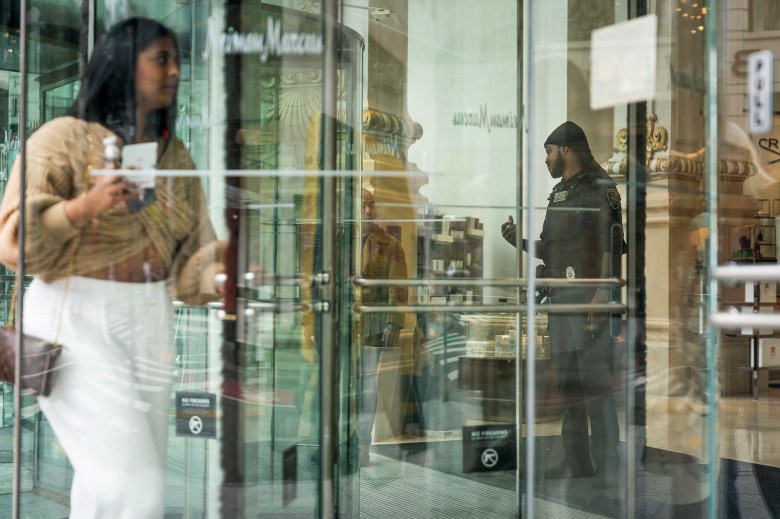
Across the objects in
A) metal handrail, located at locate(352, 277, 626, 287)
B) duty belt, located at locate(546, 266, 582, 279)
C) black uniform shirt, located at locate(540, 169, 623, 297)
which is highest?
black uniform shirt, located at locate(540, 169, 623, 297)

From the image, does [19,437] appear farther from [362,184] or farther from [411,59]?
[411,59]

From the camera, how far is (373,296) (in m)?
3.32

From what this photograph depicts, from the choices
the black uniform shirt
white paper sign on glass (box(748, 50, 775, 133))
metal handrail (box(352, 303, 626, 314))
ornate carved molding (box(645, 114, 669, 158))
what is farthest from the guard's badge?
white paper sign on glass (box(748, 50, 775, 133))

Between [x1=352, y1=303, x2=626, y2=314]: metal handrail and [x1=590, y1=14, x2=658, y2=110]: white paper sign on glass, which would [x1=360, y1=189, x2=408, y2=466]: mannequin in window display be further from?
[x1=590, y1=14, x2=658, y2=110]: white paper sign on glass

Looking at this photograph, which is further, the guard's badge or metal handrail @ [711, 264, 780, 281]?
the guard's badge

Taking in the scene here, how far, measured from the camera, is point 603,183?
13.1 feet

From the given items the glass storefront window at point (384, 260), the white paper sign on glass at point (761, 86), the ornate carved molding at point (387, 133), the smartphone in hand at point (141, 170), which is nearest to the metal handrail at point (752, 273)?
the glass storefront window at point (384, 260)

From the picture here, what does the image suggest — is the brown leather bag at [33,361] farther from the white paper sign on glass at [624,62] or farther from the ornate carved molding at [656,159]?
the ornate carved molding at [656,159]

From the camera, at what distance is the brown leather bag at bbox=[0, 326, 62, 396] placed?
2.62m

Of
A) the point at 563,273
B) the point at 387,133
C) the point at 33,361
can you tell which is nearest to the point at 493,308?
the point at 563,273

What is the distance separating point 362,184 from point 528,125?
73 centimetres

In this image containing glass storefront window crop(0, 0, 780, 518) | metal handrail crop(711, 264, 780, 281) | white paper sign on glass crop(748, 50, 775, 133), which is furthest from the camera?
glass storefront window crop(0, 0, 780, 518)

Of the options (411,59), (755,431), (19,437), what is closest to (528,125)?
(411,59)

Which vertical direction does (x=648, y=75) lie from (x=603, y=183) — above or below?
above
